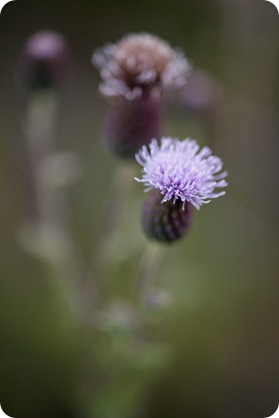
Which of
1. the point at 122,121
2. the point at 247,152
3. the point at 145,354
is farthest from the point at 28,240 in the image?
the point at 247,152

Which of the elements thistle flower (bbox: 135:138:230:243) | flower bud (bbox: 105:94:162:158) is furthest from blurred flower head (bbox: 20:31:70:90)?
thistle flower (bbox: 135:138:230:243)

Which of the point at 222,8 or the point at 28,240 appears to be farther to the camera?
the point at 222,8

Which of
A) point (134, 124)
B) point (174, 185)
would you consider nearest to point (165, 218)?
point (174, 185)

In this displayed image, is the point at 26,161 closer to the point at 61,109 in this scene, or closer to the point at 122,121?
the point at 61,109

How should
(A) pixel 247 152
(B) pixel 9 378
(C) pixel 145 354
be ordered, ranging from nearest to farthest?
(C) pixel 145 354
(B) pixel 9 378
(A) pixel 247 152

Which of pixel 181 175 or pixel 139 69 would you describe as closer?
pixel 181 175

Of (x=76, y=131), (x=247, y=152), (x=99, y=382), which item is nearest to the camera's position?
(x=99, y=382)

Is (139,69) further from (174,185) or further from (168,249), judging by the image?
(168,249)
